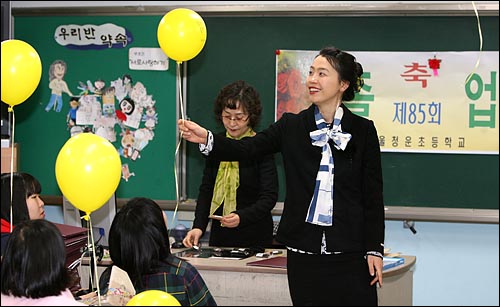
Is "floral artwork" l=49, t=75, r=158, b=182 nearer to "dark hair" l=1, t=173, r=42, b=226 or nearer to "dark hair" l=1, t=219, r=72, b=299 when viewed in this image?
"dark hair" l=1, t=173, r=42, b=226

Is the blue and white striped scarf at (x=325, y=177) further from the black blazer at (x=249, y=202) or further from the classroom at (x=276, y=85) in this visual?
the classroom at (x=276, y=85)

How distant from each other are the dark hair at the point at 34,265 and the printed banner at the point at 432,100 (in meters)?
2.82

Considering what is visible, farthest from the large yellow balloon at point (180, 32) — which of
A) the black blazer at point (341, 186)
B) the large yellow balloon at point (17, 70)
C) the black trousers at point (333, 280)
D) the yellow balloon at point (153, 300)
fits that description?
the yellow balloon at point (153, 300)

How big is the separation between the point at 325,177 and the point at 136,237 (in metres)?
0.73

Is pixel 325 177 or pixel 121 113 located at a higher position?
pixel 121 113

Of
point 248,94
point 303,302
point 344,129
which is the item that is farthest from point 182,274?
point 248,94

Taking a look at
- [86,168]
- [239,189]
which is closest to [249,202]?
[239,189]

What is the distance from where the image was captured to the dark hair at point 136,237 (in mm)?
2236

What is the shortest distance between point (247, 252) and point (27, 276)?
1.72m

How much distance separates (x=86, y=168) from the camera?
2.06 meters

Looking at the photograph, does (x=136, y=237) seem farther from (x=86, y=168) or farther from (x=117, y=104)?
(x=117, y=104)

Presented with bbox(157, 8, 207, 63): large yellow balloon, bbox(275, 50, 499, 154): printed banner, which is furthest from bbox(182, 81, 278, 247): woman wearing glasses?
bbox(275, 50, 499, 154): printed banner

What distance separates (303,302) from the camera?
267 cm

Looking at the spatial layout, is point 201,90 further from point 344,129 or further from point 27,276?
point 27,276
